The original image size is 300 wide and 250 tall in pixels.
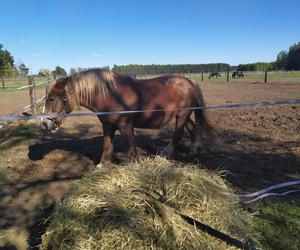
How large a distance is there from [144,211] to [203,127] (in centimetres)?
388

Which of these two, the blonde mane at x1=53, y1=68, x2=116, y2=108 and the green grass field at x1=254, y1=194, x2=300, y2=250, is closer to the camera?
the green grass field at x1=254, y1=194, x2=300, y2=250

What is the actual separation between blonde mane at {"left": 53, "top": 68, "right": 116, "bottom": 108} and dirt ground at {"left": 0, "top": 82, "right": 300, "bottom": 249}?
3.90 feet

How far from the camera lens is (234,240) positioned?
255cm

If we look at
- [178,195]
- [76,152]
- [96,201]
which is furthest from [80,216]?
[76,152]

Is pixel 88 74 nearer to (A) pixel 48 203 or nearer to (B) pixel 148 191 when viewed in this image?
(A) pixel 48 203

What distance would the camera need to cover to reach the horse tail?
6.34 metres

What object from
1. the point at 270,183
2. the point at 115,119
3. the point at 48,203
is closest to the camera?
the point at 48,203

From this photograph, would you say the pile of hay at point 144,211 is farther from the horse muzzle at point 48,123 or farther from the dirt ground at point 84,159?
the horse muzzle at point 48,123

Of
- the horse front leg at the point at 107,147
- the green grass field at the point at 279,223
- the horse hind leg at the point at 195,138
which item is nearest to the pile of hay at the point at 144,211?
the green grass field at the point at 279,223

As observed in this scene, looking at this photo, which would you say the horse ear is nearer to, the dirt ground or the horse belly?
the horse belly

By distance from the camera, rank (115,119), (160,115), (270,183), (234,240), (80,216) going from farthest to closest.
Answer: (160,115), (115,119), (270,183), (80,216), (234,240)

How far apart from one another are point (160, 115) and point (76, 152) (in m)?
1.90

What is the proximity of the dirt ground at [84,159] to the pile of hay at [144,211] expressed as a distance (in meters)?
0.78

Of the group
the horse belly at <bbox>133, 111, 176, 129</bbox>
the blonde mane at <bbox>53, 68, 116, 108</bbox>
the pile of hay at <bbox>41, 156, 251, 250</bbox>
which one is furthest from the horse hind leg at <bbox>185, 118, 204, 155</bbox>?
Result: the pile of hay at <bbox>41, 156, 251, 250</bbox>
